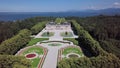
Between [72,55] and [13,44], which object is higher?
[13,44]

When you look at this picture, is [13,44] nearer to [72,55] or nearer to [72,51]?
[72,55]

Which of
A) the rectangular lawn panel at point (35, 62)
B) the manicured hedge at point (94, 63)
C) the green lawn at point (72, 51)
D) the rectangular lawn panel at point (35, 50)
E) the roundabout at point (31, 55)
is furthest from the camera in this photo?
the rectangular lawn panel at point (35, 50)

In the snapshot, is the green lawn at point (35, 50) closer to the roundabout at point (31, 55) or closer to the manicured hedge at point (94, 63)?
the roundabout at point (31, 55)

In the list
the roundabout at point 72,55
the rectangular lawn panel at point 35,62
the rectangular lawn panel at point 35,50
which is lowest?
the roundabout at point 72,55

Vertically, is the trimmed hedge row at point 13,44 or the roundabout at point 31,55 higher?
the trimmed hedge row at point 13,44

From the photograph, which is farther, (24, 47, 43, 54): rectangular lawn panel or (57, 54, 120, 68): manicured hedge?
(24, 47, 43, 54): rectangular lawn panel

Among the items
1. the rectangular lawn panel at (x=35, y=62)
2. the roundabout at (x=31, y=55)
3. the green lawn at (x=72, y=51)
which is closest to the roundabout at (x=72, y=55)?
the green lawn at (x=72, y=51)

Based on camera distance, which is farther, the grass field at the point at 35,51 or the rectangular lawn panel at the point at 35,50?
the rectangular lawn panel at the point at 35,50

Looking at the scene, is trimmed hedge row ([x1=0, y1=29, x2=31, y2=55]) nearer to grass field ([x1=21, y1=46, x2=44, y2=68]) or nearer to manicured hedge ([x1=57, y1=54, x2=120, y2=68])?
grass field ([x1=21, y1=46, x2=44, y2=68])

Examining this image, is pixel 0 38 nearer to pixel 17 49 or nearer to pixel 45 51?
pixel 17 49

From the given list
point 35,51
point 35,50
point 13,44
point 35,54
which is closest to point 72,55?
point 35,54

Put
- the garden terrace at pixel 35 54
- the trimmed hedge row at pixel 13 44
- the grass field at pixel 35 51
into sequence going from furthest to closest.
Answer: the trimmed hedge row at pixel 13 44
the grass field at pixel 35 51
the garden terrace at pixel 35 54

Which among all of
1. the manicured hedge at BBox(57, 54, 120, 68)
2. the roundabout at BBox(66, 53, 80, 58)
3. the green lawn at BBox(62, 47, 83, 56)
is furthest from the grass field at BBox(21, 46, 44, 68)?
the manicured hedge at BBox(57, 54, 120, 68)
